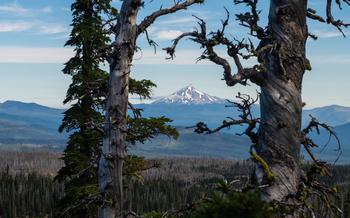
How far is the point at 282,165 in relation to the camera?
21.2 feet

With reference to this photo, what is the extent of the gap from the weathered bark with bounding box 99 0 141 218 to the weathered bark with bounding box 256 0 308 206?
4.96 m

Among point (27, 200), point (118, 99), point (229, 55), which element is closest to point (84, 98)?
point (118, 99)

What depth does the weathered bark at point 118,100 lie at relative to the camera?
11344 millimetres

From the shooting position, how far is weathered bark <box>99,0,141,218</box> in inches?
447

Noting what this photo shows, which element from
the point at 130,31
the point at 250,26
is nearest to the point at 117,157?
the point at 130,31

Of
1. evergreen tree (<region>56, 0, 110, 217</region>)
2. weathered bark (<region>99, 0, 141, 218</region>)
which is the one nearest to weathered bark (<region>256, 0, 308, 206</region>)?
weathered bark (<region>99, 0, 141, 218</region>)

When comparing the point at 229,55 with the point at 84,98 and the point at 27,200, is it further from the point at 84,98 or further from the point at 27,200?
the point at 27,200

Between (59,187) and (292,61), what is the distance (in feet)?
346

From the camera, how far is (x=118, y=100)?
1143cm

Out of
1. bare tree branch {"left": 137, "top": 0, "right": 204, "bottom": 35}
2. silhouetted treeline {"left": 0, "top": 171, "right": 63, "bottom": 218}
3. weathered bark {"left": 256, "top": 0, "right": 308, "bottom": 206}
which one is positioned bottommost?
silhouetted treeline {"left": 0, "top": 171, "right": 63, "bottom": 218}

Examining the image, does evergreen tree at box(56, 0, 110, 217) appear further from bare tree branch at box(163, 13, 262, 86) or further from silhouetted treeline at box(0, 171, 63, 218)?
silhouetted treeline at box(0, 171, 63, 218)

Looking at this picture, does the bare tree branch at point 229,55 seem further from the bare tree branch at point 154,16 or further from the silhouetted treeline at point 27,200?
the silhouetted treeline at point 27,200

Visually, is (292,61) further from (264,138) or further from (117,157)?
(117,157)

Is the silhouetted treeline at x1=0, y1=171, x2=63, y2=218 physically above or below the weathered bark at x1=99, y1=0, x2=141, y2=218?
below
